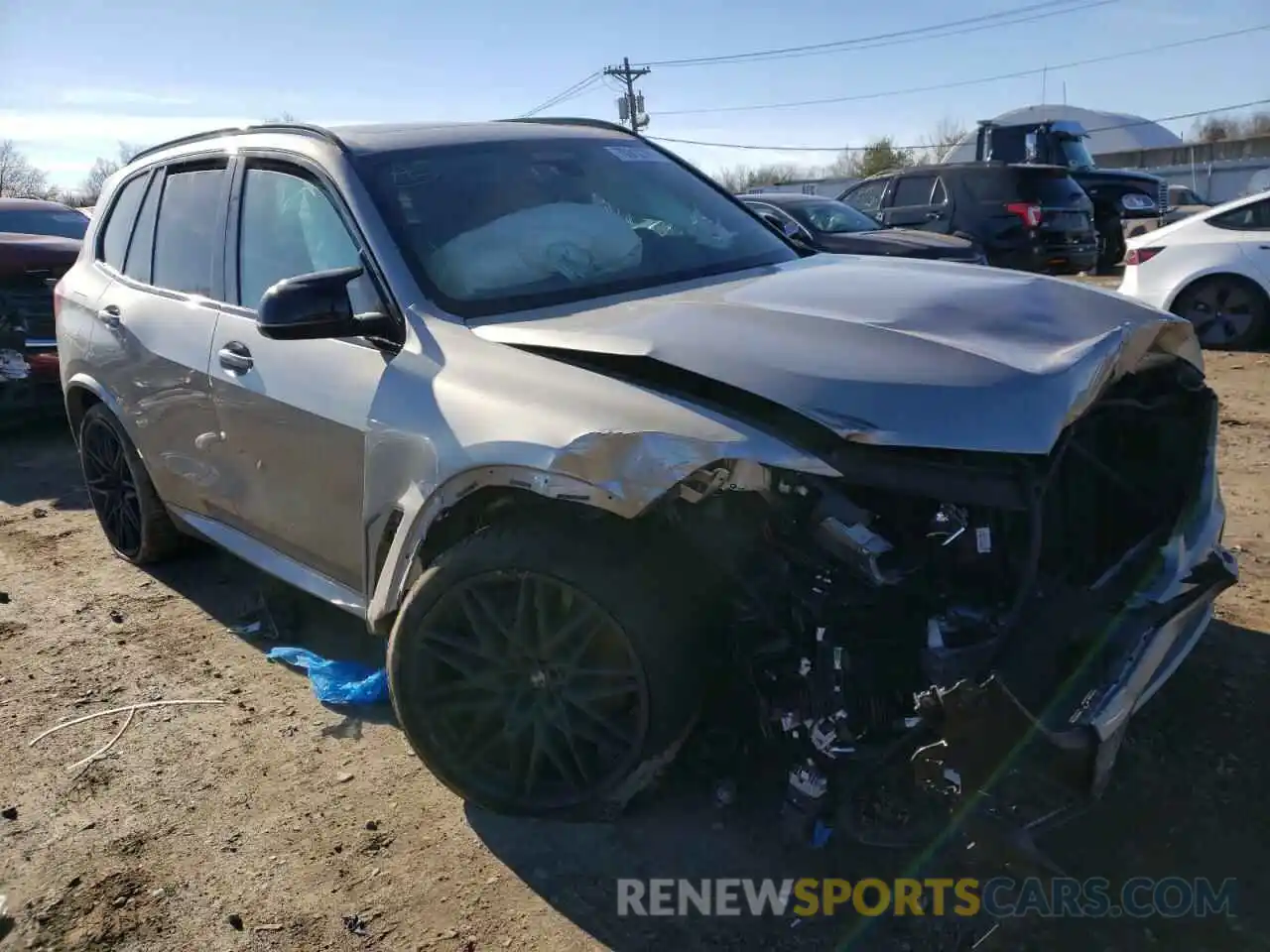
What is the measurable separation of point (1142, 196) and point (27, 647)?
57.8ft

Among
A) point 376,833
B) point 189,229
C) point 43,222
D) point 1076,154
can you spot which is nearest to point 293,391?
point 189,229

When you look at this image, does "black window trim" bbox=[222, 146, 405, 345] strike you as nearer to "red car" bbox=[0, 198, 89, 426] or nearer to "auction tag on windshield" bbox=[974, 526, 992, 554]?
"auction tag on windshield" bbox=[974, 526, 992, 554]

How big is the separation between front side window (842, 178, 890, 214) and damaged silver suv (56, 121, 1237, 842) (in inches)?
411

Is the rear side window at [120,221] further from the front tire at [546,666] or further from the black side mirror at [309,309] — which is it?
the front tire at [546,666]

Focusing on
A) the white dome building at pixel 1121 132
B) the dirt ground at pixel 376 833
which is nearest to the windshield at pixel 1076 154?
the dirt ground at pixel 376 833

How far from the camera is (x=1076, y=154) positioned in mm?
19078

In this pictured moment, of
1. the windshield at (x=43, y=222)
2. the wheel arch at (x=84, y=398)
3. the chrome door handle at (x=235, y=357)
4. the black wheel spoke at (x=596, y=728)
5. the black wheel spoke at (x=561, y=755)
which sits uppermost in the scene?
the windshield at (x=43, y=222)

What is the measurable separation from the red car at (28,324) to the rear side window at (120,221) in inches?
120

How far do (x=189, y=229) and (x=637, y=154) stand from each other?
1783 millimetres

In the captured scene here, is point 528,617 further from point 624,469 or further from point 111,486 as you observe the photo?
point 111,486

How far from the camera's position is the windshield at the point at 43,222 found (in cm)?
934

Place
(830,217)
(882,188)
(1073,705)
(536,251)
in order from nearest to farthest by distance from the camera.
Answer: (1073,705)
(536,251)
(830,217)
(882,188)

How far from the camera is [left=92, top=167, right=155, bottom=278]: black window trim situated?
4.51 m

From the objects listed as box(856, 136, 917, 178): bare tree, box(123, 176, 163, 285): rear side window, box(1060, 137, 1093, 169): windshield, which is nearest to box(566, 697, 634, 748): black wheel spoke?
box(123, 176, 163, 285): rear side window
